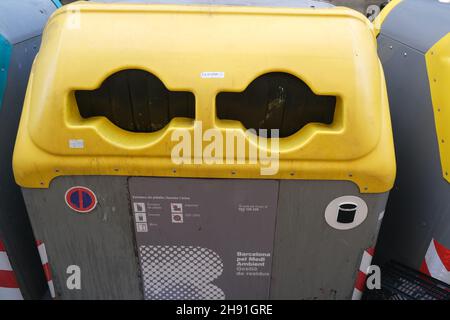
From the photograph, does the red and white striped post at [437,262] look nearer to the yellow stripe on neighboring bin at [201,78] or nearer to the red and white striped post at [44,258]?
the yellow stripe on neighboring bin at [201,78]

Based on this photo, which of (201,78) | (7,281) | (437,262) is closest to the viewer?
(201,78)

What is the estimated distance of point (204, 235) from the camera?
4.58ft

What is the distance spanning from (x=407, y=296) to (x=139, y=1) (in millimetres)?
1524

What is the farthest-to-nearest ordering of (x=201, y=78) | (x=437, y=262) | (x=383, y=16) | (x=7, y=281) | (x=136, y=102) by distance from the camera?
1. (x=383, y=16)
2. (x=7, y=281)
3. (x=437, y=262)
4. (x=136, y=102)
5. (x=201, y=78)

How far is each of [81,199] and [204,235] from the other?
1.49 feet

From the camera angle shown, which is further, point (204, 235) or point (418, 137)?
point (418, 137)

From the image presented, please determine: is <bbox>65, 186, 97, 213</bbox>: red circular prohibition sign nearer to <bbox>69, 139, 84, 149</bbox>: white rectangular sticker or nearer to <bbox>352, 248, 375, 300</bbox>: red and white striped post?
<bbox>69, 139, 84, 149</bbox>: white rectangular sticker

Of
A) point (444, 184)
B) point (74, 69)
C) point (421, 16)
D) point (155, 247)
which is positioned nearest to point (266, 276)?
point (155, 247)

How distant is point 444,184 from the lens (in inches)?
54.2

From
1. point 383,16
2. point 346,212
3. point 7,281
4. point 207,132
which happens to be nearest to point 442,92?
point 346,212

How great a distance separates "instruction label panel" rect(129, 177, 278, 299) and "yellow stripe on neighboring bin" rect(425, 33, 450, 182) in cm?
62

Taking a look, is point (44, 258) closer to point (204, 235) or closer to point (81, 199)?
point (81, 199)

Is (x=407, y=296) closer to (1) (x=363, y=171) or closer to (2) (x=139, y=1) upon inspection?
(1) (x=363, y=171)

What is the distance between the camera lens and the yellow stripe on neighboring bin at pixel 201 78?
1206mm
